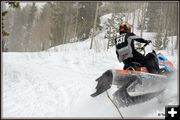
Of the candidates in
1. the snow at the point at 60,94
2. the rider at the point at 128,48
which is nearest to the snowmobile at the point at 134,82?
the rider at the point at 128,48

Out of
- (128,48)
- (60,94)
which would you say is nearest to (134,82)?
(128,48)

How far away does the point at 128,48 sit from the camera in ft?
18.2

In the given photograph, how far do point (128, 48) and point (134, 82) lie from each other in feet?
2.63

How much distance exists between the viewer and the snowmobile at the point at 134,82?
202 inches

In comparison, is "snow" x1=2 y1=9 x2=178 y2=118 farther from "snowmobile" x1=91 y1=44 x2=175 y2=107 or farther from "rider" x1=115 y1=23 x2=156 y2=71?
"rider" x1=115 y1=23 x2=156 y2=71

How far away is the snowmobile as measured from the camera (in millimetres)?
5121

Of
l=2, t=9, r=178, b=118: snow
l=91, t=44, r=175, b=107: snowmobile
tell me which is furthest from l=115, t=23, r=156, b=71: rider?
l=2, t=9, r=178, b=118: snow

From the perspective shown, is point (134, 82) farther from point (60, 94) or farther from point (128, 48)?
point (60, 94)

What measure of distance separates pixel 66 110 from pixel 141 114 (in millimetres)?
1782

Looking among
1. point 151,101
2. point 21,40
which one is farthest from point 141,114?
point 21,40

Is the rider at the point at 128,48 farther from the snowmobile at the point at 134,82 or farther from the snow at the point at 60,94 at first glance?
the snow at the point at 60,94

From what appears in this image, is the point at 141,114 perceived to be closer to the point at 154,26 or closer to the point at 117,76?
the point at 117,76

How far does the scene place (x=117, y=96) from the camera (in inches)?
203

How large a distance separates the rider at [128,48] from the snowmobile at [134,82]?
0.10 metres
